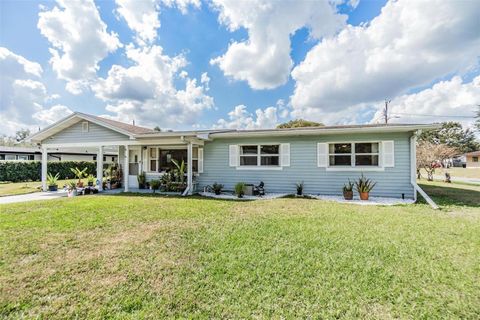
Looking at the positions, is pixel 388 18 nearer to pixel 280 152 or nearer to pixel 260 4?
pixel 260 4

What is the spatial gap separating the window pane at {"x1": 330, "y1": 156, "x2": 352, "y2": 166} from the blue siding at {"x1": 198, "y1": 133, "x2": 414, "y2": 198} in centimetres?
41

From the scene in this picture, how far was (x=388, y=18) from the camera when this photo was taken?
977 cm

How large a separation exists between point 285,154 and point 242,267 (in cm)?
748

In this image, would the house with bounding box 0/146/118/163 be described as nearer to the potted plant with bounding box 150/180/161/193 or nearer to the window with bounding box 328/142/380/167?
the potted plant with bounding box 150/180/161/193

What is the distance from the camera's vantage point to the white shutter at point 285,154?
33.0ft

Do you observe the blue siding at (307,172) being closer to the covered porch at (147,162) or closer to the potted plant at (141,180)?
the covered porch at (147,162)

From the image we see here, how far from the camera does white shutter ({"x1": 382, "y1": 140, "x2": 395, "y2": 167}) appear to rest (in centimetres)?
878

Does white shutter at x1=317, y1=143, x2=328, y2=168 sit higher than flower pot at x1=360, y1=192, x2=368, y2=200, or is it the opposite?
white shutter at x1=317, y1=143, x2=328, y2=168

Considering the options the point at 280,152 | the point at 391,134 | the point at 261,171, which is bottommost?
the point at 261,171

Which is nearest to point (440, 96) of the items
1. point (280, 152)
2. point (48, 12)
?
point (280, 152)

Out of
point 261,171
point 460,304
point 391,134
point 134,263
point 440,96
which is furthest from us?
point 440,96

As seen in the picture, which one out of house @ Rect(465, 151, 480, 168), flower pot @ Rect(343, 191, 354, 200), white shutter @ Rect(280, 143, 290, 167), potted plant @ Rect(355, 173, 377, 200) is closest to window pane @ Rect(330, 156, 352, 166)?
potted plant @ Rect(355, 173, 377, 200)

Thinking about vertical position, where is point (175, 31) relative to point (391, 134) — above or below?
above

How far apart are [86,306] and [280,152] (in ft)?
29.0
